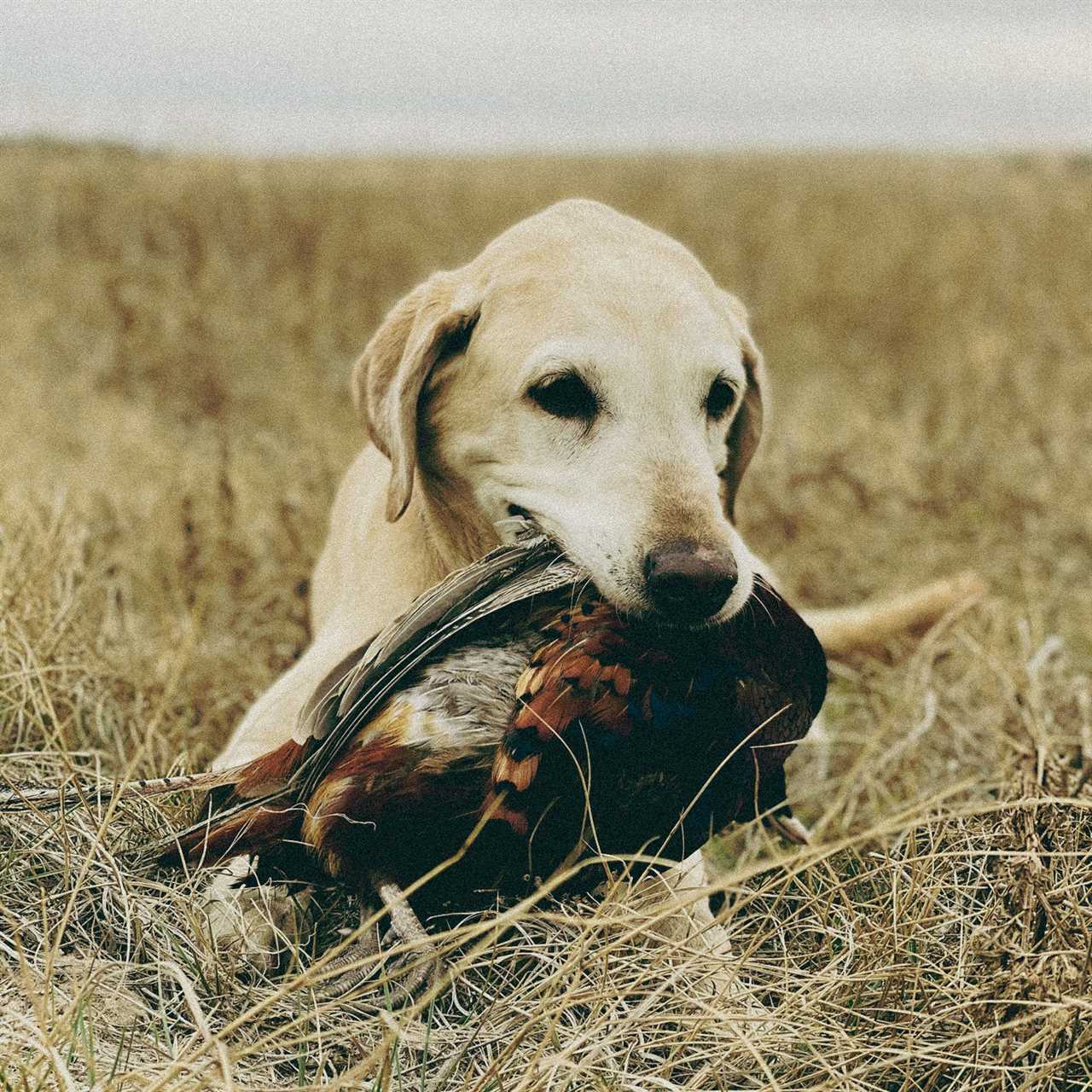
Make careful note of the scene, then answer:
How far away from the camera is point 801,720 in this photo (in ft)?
7.36

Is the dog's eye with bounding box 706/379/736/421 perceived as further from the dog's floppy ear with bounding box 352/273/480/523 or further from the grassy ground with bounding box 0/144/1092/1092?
the grassy ground with bounding box 0/144/1092/1092

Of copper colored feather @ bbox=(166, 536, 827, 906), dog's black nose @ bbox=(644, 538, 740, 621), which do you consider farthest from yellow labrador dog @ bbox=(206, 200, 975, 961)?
copper colored feather @ bbox=(166, 536, 827, 906)

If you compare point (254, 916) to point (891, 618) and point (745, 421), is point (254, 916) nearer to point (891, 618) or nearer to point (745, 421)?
point (745, 421)

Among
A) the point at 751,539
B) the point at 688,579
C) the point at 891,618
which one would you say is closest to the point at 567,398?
the point at 688,579

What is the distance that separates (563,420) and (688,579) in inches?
22.2

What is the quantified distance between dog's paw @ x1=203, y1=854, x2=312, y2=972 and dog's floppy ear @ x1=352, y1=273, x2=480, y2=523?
807 mm

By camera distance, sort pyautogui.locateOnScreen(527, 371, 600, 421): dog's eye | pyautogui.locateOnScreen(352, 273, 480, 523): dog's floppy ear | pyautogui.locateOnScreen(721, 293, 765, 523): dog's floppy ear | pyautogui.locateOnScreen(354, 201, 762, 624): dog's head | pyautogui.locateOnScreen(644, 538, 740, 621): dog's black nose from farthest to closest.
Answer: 1. pyautogui.locateOnScreen(721, 293, 765, 523): dog's floppy ear
2. pyautogui.locateOnScreen(352, 273, 480, 523): dog's floppy ear
3. pyautogui.locateOnScreen(527, 371, 600, 421): dog's eye
4. pyautogui.locateOnScreen(354, 201, 762, 624): dog's head
5. pyautogui.locateOnScreen(644, 538, 740, 621): dog's black nose

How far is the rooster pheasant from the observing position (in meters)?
1.99

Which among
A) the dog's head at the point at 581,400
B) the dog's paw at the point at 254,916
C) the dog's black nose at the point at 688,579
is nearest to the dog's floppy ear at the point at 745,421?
the dog's head at the point at 581,400

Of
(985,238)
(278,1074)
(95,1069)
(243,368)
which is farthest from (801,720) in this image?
(985,238)

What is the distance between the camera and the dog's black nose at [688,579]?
7.09 ft

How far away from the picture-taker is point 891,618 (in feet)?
13.2

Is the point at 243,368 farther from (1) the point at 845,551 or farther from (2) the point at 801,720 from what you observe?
(2) the point at 801,720

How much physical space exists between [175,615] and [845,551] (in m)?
2.76
